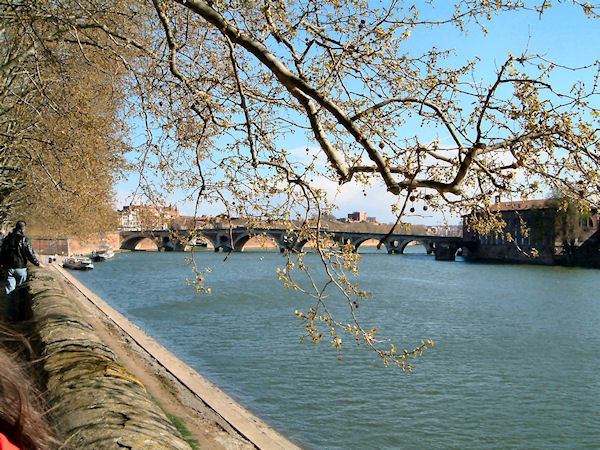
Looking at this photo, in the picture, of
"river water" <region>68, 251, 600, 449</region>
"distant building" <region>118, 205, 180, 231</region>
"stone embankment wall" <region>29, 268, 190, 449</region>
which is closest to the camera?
"stone embankment wall" <region>29, 268, 190, 449</region>

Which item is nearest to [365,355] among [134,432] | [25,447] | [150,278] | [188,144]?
[188,144]

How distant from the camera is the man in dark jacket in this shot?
11.9 metres

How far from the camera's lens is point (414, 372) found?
1614 centimetres

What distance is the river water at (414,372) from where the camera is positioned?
39.8ft

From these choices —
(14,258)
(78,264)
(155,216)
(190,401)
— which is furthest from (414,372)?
(78,264)

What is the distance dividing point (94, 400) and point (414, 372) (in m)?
12.5

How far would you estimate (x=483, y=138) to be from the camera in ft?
14.8

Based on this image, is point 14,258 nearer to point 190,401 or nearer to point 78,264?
point 190,401

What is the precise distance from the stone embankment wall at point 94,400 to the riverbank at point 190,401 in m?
0.60

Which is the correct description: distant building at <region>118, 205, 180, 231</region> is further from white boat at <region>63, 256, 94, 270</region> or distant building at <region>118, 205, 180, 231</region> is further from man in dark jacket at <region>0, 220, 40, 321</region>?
white boat at <region>63, 256, 94, 270</region>

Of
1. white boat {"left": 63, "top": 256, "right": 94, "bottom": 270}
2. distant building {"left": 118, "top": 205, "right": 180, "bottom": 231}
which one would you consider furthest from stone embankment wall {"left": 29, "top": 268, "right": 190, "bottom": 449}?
white boat {"left": 63, "top": 256, "right": 94, "bottom": 270}

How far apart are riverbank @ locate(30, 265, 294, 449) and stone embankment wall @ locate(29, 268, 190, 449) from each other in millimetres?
603

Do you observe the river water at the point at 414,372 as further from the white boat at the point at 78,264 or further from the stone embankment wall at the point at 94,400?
the white boat at the point at 78,264

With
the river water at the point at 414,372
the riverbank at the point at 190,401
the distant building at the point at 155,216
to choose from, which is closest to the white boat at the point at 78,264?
the river water at the point at 414,372
